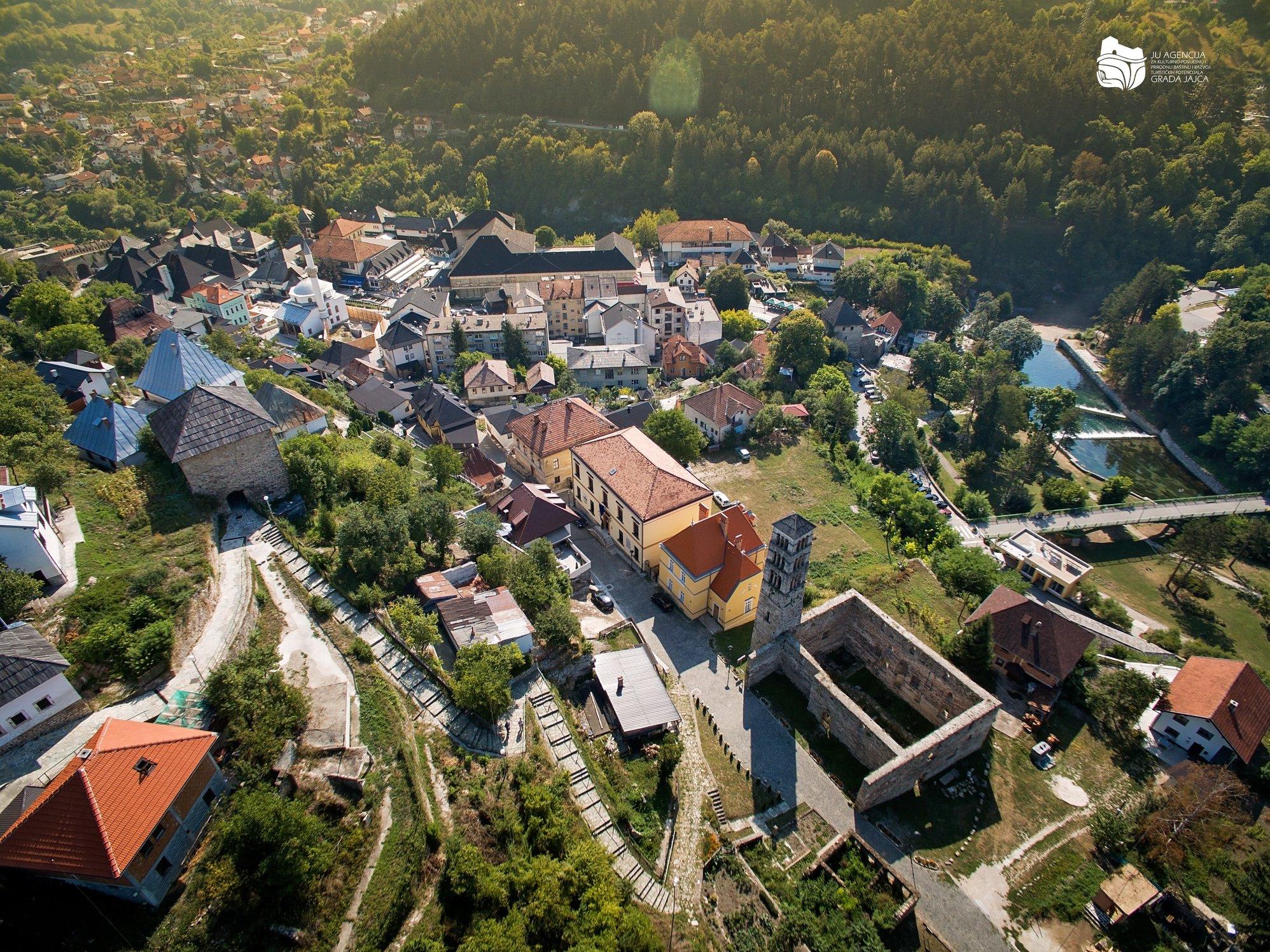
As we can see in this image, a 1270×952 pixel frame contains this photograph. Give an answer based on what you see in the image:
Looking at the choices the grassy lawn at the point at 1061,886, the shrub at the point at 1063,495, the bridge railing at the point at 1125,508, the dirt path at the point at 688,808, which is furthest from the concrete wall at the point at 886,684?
the shrub at the point at 1063,495

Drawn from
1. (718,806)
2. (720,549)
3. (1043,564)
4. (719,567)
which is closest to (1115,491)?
(1043,564)

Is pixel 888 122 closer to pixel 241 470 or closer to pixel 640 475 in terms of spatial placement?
pixel 640 475

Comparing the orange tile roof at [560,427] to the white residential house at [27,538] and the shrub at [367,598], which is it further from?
the white residential house at [27,538]

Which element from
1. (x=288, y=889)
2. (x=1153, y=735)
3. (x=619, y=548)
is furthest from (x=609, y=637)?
(x=1153, y=735)

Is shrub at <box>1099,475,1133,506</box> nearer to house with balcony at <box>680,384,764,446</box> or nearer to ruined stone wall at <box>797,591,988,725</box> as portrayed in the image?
house with balcony at <box>680,384,764,446</box>

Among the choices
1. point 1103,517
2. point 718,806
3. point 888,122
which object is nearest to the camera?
point 718,806

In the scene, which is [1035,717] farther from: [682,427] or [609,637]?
[682,427]
